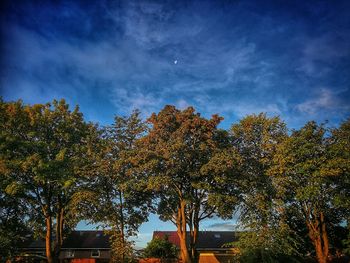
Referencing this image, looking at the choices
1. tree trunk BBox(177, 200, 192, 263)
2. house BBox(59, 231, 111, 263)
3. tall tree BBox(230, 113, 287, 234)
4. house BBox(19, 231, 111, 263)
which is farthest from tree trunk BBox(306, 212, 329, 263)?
house BBox(59, 231, 111, 263)

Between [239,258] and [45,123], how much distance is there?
2428cm

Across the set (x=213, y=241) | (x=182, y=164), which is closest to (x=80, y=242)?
(x=213, y=241)

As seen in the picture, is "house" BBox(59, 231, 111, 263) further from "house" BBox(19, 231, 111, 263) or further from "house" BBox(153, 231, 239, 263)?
"house" BBox(153, 231, 239, 263)

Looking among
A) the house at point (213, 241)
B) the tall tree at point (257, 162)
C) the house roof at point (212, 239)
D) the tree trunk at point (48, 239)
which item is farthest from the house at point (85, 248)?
the tall tree at point (257, 162)

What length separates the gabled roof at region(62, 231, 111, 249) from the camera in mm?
56906

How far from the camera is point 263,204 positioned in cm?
3039

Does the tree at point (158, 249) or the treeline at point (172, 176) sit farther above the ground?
the treeline at point (172, 176)

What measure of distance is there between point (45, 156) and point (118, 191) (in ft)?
26.7

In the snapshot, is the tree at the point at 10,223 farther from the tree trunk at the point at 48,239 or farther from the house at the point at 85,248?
the house at the point at 85,248

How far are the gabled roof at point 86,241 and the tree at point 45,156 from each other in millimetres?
24063

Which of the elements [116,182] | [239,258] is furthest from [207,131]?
[239,258]

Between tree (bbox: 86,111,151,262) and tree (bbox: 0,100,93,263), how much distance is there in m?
2.30

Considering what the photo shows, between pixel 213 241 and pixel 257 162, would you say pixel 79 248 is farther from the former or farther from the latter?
pixel 257 162

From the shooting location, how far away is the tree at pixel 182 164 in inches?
1198
